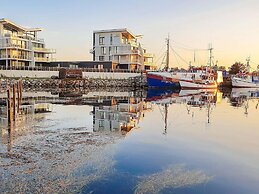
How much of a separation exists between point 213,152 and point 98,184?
6.22m

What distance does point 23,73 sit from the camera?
196 ft

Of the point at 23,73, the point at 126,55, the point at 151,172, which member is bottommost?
the point at 151,172

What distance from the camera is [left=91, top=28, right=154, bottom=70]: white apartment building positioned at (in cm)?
8125

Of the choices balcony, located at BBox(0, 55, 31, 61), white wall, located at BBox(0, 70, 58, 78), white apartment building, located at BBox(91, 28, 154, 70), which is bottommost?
white wall, located at BBox(0, 70, 58, 78)

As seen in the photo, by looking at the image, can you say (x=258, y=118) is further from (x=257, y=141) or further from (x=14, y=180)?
(x=14, y=180)

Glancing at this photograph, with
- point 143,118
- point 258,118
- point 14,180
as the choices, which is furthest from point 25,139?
point 258,118

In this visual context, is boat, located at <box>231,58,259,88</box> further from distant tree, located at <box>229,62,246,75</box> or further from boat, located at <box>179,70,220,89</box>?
distant tree, located at <box>229,62,246,75</box>

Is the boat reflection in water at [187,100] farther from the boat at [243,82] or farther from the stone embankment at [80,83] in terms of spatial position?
the boat at [243,82]

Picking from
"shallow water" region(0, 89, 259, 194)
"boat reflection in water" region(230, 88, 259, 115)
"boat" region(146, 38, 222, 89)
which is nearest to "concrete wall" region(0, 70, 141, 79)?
"boat" region(146, 38, 222, 89)

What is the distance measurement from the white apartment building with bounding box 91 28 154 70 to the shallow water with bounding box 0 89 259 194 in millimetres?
61708

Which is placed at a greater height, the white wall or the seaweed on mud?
the white wall

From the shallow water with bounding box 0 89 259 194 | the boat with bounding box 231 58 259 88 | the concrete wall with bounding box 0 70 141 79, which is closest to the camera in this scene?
the shallow water with bounding box 0 89 259 194

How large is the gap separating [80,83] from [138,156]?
52.7m

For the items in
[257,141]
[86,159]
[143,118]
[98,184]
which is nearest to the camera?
[98,184]
